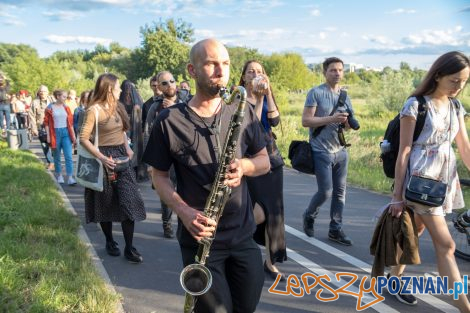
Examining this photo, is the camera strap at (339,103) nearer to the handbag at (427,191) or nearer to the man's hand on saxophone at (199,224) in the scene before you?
the handbag at (427,191)

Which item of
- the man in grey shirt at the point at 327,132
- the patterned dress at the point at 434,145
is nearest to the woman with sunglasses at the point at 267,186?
the man in grey shirt at the point at 327,132

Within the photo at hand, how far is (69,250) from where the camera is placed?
4613 mm

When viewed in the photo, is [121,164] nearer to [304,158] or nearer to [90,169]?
[90,169]

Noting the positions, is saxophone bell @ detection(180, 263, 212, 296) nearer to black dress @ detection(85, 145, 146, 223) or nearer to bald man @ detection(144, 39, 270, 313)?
bald man @ detection(144, 39, 270, 313)

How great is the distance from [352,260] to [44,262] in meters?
3.10

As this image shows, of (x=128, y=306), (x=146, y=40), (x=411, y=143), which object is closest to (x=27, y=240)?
(x=128, y=306)

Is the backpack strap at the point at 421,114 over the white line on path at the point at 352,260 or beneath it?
over

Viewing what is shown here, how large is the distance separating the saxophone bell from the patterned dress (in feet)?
6.15

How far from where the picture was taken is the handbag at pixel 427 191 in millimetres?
3117

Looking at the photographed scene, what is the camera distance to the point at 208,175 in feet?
7.66

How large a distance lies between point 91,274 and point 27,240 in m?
1.30

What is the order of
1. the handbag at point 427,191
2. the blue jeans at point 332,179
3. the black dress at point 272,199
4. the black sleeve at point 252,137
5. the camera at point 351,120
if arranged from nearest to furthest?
the black sleeve at point 252,137, the handbag at point 427,191, the black dress at point 272,199, the camera at point 351,120, the blue jeans at point 332,179

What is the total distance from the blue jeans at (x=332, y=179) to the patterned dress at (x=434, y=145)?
1.55 meters

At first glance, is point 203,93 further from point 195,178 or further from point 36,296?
point 36,296
